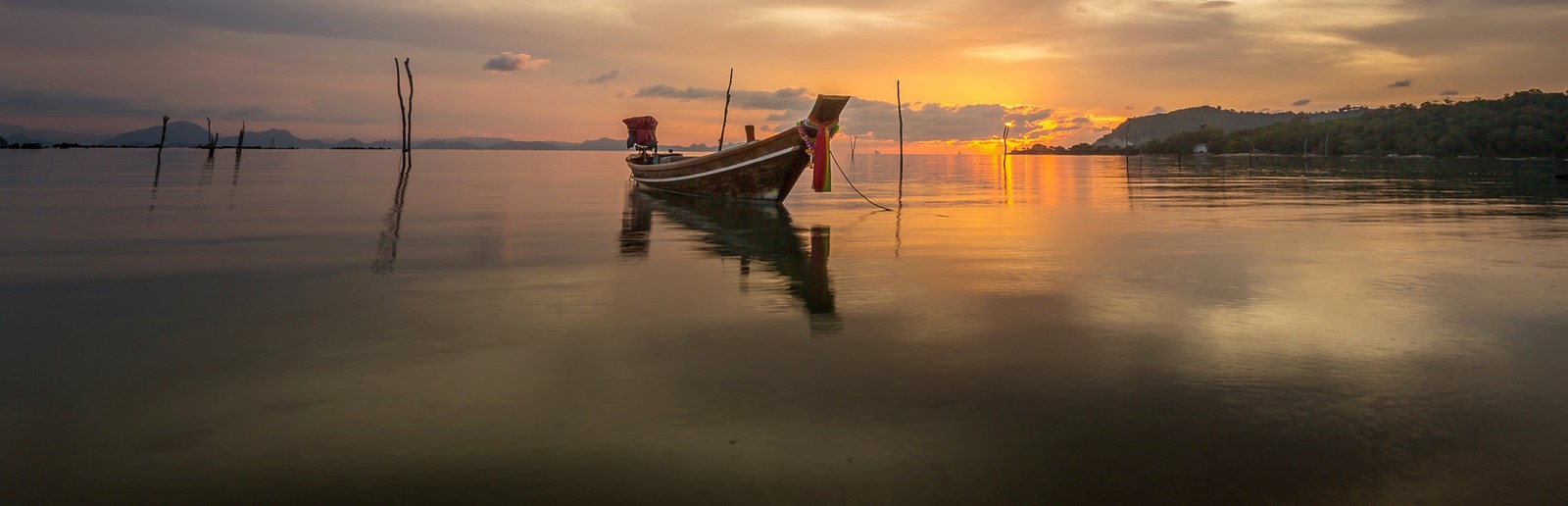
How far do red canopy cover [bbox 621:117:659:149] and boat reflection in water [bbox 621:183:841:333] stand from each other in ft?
27.3

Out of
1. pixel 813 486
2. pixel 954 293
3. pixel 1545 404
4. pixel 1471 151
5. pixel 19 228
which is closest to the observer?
pixel 813 486

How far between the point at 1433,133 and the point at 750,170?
481 ft

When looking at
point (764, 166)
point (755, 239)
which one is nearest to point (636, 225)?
point (755, 239)

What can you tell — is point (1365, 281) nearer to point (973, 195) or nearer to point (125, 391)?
point (125, 391)

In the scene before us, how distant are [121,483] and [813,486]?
10.6 feet

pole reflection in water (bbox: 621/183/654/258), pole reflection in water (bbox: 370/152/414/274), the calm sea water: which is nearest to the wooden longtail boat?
pole reflection in water (bbox: 621/183/654/258)

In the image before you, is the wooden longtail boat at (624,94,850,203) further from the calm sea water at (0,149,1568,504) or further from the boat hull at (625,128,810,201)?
the calm sea water at (0,149,1568,504)

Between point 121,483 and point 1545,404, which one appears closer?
point 121,483

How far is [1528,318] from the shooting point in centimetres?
848

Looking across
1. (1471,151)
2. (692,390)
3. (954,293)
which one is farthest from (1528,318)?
(1471,151)

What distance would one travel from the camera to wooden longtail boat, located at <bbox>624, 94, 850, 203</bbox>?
82.8 ft

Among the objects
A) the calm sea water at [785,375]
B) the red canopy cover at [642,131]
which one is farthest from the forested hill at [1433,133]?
the calm sea water at [785,375]

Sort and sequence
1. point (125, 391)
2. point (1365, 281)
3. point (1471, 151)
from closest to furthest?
point (125, 391)
point (1365, 281)
point (1471, 151)

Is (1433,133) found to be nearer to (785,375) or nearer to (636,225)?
(636,225)
